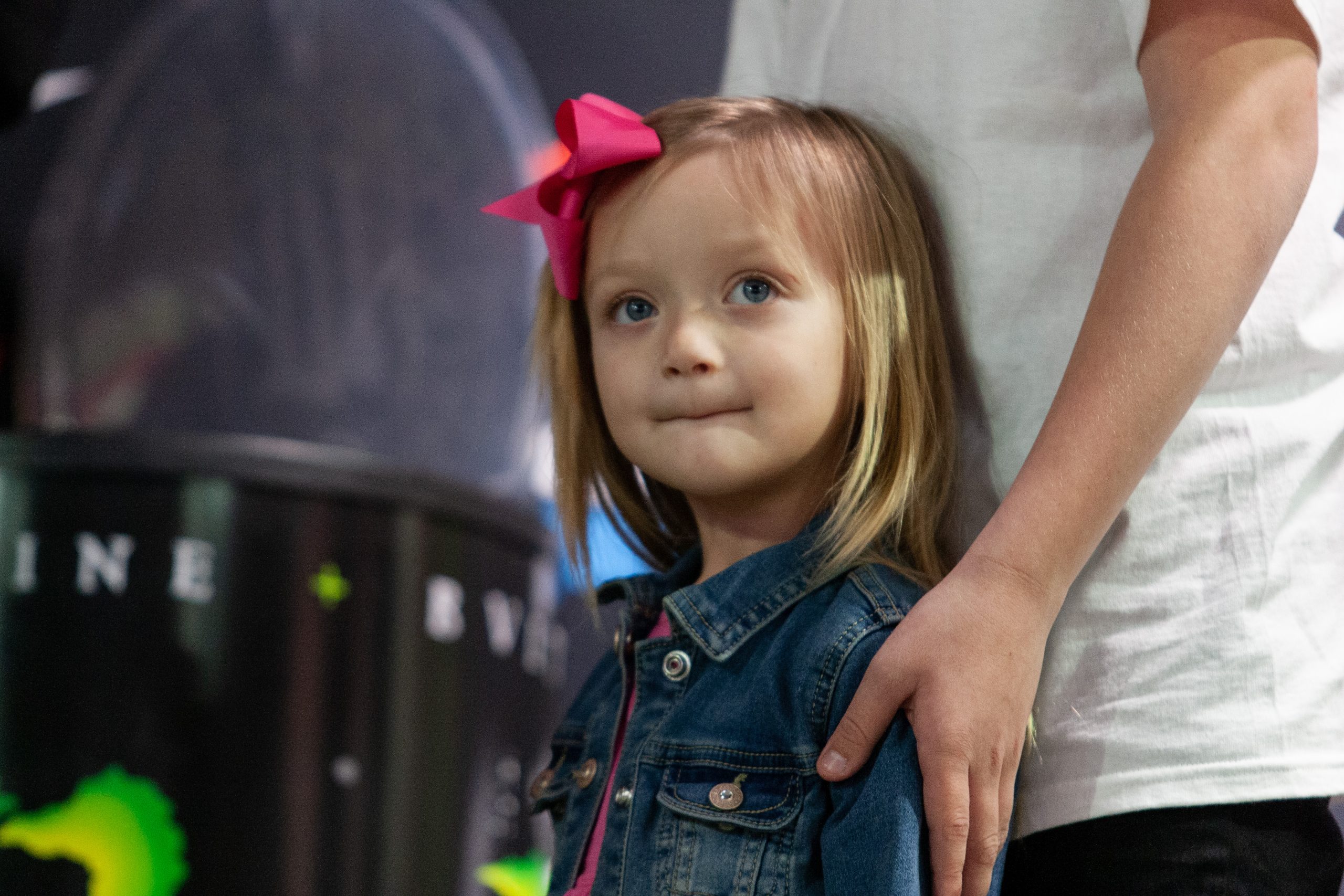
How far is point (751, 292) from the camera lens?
26.3 inches

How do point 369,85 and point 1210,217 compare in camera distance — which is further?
point 369,85

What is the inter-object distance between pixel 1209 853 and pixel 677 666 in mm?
268

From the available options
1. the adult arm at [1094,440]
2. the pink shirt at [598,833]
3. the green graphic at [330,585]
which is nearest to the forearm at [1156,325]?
the adult arm at [1094,440]

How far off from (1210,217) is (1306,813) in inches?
10.7

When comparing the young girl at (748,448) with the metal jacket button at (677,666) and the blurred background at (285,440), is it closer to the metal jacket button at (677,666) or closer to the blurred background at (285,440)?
the metal jacket button at (677,666)

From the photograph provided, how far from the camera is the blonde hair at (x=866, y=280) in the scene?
0.65m

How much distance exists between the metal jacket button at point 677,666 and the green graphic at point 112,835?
75cm

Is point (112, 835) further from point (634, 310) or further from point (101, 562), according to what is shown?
point (634, 310)

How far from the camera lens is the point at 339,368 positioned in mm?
2262

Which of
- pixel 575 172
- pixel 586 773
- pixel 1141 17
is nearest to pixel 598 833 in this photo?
pixel 586 773

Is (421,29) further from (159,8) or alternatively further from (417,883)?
(417,883)

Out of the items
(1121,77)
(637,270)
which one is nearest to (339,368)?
(637,270)

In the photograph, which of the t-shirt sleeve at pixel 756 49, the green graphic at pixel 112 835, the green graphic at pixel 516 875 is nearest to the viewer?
the t-shirt sleeve at pixel 756 49

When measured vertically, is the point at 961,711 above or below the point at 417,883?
above
